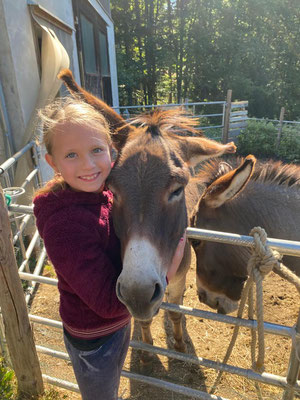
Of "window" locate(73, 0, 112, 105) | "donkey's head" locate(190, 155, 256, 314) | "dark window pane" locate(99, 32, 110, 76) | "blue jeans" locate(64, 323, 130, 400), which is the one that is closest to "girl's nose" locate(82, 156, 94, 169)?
"blue jeans" locate(64, 323, 130, 400)

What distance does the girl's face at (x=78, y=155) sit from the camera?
147 centimetres

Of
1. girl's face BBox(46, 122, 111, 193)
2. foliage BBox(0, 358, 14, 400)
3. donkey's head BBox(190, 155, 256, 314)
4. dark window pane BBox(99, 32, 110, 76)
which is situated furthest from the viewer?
dark window pane BBox(99, 32, 110, 76)

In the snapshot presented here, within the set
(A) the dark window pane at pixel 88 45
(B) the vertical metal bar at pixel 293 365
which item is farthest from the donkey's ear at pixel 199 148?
(A) the dark window pane at pixel 88 45

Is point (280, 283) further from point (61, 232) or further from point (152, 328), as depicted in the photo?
point (61, 232)

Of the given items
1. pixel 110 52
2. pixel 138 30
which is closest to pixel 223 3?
pixel 138 30

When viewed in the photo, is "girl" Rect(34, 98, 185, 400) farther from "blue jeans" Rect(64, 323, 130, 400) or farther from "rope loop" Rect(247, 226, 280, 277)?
"rope loop" Rect(247, 226, 280, 277)

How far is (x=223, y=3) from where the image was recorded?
70.8ft

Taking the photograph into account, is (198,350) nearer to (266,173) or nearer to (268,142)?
(266,173)

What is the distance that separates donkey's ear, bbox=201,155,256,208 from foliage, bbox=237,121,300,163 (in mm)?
10467

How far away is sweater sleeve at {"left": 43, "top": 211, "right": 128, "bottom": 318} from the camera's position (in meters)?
1.30

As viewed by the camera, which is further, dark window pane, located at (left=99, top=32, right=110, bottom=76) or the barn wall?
dark window pane, located at (left=99, top=32, right=110, bottom=76)

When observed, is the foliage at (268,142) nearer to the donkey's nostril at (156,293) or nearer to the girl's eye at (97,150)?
the girl's eye at (97,150)

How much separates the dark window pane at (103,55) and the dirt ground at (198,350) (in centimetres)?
1237

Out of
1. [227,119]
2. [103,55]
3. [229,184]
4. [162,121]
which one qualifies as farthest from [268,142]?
[162,121]
